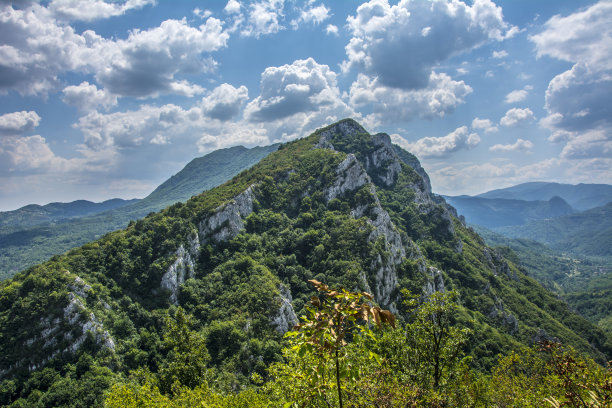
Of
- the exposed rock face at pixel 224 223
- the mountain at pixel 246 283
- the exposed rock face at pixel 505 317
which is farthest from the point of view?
the exposed rock face at pixel 505 317

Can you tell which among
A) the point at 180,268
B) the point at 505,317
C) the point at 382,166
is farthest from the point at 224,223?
the point at 382,166

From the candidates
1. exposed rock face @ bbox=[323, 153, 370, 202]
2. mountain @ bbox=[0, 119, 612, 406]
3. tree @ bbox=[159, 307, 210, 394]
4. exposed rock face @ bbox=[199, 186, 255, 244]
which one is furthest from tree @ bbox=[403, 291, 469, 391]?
exposed rock face @ bbox=[323, 153, 370, 202]

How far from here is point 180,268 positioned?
91375 millimetres

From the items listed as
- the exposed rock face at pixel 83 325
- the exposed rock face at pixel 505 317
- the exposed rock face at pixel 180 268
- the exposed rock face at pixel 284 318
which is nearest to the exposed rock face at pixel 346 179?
the exposed rock face at pixel 180 268

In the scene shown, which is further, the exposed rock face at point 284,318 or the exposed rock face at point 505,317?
the exposed rock face at point 505,317

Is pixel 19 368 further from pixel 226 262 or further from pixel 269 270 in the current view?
A: pixel 269 270

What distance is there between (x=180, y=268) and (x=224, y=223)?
78.0 feet

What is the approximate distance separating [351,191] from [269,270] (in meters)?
62.5

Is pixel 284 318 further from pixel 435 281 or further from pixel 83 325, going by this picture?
pixel 435 281

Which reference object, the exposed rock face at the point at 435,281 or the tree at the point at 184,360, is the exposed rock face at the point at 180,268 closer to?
the tree at the point at 184,360

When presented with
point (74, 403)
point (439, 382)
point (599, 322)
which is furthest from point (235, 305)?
point (599, 322)

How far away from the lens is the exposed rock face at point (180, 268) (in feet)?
283

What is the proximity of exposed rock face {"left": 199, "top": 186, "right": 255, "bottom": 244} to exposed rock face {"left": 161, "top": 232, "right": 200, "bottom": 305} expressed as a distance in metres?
4.64

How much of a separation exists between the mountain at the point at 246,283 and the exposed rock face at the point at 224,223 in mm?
476
